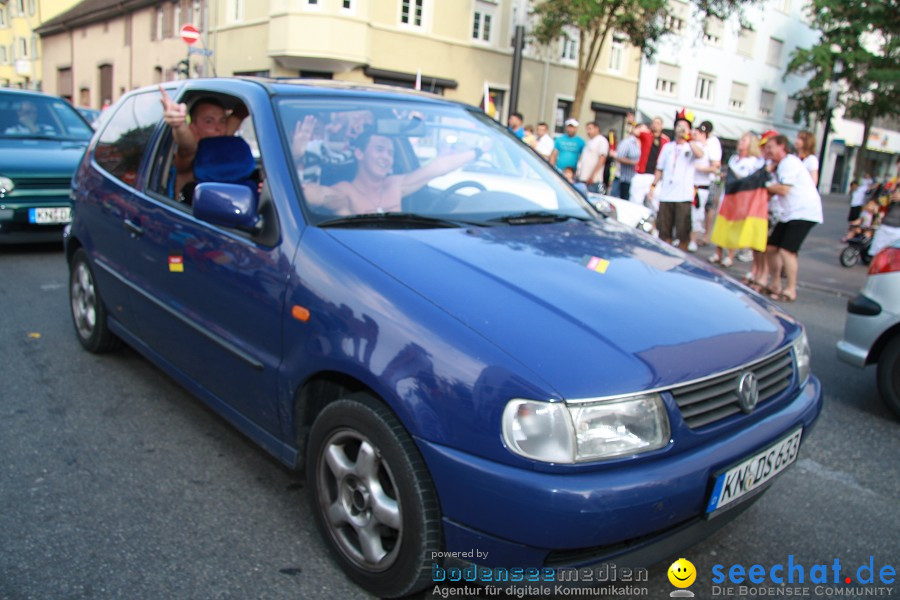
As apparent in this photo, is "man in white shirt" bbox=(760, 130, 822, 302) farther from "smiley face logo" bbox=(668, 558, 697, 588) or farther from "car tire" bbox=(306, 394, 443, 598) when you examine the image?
"car tire" bbox=(306, 394, 443, 598)

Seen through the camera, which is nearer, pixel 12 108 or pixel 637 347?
pixel 637 347

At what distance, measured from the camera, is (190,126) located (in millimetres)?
3742

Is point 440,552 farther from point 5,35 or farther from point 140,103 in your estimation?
point 5,35

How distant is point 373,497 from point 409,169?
1.43 meters

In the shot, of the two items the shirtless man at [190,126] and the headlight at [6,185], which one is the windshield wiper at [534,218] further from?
the headlight at [6,185]

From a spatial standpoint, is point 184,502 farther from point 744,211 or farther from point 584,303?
point 744,211

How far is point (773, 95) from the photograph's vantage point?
3928 cm

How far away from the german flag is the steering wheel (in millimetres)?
5730

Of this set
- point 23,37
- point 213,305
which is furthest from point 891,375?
point 23,37

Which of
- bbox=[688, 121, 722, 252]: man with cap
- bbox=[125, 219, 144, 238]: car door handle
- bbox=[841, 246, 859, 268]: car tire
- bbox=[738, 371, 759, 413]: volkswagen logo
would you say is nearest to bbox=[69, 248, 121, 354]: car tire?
bbox=[125, 219, 144, 238]: car door handle

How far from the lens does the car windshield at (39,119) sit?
26.7 ft

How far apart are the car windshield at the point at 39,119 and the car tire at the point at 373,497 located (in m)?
7.45

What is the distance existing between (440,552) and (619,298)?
999 millimetres

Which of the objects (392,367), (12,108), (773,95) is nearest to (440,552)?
(392,367)
